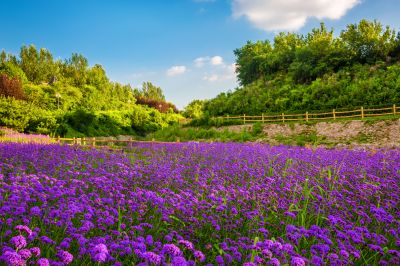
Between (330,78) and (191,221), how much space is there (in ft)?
106

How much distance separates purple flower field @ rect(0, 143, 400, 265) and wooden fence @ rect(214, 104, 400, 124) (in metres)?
18.7

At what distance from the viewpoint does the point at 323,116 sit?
94.6 ft

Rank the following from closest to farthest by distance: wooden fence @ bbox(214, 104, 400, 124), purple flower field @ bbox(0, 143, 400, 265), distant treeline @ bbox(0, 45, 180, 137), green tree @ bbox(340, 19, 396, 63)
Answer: purple flower field @ bbox(0, 143, 400, 265) < wooden fence @ bbox(214, 104, 400, 124) < distant treeline @ bbox(0, 45, 180, 137) < green tree @ bbox(340, 19, 396, 63)

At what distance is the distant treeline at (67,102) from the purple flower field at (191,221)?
2165 cm

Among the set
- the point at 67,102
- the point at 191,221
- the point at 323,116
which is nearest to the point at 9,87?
the point at 67,102

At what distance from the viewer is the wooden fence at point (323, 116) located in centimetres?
2566

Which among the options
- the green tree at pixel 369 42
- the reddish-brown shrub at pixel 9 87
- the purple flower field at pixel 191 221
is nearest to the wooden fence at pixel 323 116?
the green tree at pixel 369 42

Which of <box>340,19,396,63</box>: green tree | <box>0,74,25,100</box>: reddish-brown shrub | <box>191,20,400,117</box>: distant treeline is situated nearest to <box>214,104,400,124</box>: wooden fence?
<box>191,20,400,117</box>: distant treeline

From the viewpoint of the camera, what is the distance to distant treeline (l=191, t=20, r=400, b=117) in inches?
1129

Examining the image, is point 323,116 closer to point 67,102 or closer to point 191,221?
point 191,221

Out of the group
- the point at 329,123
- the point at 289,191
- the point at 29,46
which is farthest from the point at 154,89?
the point at 289,191

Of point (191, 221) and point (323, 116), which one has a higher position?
point (323, 116)

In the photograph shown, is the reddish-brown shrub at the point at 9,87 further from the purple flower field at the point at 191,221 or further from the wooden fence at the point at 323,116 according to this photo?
the purple flower field at the point at 191,221

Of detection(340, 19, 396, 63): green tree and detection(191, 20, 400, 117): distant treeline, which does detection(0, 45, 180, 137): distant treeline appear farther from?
detection(340, 19, 396, 63): green tree
